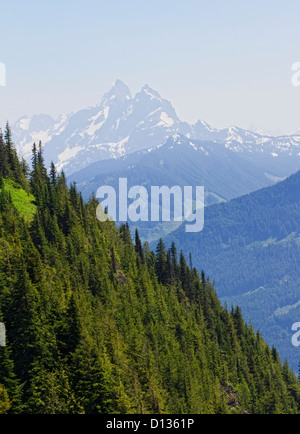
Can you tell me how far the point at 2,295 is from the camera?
76000mm

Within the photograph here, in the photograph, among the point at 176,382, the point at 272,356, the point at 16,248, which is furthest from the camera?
the point at 272,356

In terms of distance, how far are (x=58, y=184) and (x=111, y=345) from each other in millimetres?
83091

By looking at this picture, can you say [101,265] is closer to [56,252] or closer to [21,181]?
[56,252]

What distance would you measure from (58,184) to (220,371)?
6372 centimetres

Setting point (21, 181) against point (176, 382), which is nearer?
point (176, 382)

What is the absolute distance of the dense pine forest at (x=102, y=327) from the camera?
226ft

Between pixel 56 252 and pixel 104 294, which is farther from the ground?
pixel 56 252

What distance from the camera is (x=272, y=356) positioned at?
625 feet

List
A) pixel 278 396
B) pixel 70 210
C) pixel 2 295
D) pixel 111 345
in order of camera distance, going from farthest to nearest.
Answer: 1. pixel 278 396
2. pixel 70 210
3. pixel 111 345
4. pixel 2 295

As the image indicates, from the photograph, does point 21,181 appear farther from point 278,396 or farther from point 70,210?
point 278,396

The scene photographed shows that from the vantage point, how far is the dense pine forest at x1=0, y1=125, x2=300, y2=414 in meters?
69.0

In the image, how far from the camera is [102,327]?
90938mm

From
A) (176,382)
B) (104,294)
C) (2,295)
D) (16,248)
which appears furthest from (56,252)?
(2,295)

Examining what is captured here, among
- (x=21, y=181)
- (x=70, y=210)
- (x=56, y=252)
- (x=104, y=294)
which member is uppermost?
(x=21, y=181)
